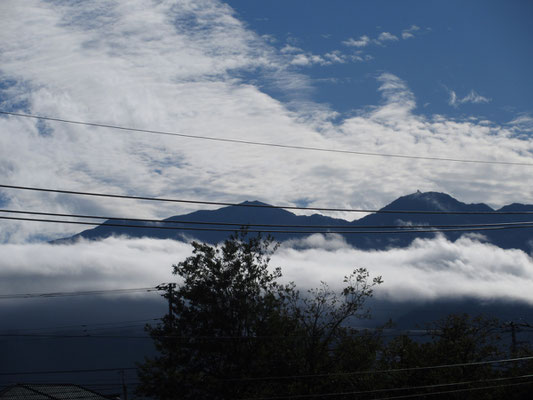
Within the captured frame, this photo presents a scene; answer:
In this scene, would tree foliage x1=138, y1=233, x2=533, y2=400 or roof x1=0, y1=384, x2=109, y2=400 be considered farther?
roof x1=0, y1=384, x2=109, y2=400

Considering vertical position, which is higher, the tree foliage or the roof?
the tree foliage

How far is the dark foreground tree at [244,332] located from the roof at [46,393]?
623 inches

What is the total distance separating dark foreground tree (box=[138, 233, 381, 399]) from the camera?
107 feet

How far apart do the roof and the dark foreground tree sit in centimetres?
1583

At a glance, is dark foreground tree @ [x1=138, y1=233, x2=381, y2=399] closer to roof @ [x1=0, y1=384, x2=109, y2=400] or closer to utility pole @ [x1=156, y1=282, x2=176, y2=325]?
utility pole @ [x1=156, y1=282, x2=176, y2=325]

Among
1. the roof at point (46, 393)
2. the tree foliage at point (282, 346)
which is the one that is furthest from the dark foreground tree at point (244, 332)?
the roof at point (46, 393)

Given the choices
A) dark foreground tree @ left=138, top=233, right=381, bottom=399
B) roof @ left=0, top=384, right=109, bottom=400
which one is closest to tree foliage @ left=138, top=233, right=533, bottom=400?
dark foreground tree @ left=138, top=233, right=381, bottom=399

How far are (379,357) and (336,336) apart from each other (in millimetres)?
3267

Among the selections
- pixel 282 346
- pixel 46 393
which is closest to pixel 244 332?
pixel 282 346

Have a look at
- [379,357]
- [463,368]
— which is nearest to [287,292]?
[379,357]

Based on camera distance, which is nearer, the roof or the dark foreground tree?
the dark foreground tree

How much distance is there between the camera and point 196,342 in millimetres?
34469

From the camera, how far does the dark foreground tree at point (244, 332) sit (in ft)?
107

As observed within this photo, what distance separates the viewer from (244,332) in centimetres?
3550
